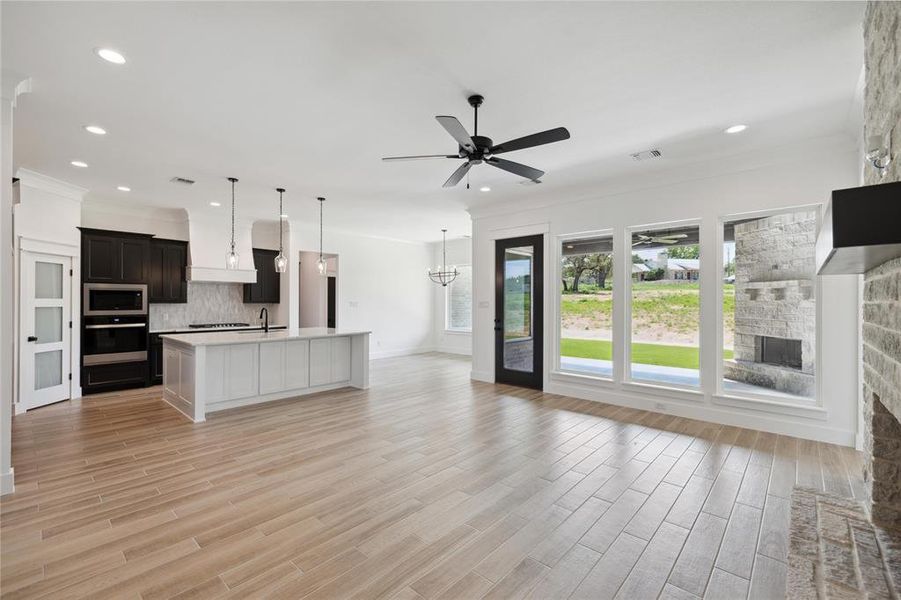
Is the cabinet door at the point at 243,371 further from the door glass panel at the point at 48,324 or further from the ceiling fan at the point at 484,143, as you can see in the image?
the ceiling fan at the point at 484,143

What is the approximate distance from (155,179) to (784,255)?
25.0ft

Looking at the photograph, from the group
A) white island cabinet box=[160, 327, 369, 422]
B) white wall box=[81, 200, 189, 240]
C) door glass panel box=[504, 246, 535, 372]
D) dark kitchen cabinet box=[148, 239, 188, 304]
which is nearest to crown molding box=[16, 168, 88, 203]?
white wall box=[81, 200, 189, 240]

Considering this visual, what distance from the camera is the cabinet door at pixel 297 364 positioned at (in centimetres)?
568

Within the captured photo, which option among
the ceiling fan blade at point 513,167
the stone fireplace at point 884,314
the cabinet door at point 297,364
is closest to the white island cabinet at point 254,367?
the cabinet door at point 297,364

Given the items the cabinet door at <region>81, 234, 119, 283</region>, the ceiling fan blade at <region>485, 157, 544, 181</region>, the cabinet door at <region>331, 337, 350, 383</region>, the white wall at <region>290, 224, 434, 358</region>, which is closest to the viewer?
the ceiling fan blade at <region>485, 157, 544, 181</region>

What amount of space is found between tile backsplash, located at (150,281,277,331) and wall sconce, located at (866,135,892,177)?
28.3 feet

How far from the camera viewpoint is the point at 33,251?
5102mm

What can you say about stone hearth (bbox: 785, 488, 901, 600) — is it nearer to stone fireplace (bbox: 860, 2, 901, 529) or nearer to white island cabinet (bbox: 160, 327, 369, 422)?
stone fireplace (bbox: 860, 2, 901, 529)

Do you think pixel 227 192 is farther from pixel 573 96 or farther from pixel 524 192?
pixel 573 96

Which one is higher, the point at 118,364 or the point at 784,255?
the point at 784,255

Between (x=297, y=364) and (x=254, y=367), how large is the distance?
597 mm

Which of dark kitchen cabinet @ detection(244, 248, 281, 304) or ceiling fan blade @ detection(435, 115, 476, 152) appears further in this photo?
dark kitchen cabinet @ detection(244, 248, 281, 304)

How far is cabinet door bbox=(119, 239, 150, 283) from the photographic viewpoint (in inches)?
248

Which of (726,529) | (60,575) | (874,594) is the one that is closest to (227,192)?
(60,575)
